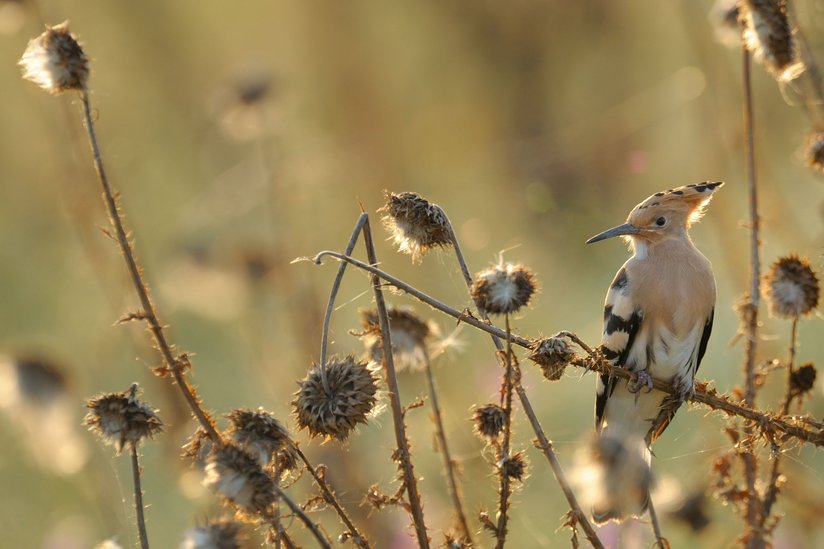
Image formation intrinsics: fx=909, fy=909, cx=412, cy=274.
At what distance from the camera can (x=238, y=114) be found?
6.36 m

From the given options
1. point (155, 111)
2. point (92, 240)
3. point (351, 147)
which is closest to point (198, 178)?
point (155, 111)

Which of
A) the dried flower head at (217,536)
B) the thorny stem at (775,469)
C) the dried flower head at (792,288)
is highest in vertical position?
the dried flower head at (792,288)

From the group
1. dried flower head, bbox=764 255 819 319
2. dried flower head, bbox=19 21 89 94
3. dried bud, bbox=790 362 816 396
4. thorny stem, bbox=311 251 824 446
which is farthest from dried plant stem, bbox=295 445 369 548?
dried flower head, bbox=764 255 819 319

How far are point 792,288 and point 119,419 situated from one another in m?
1.88

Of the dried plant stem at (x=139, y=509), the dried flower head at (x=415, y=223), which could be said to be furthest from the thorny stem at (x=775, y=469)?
the dried plant stem at (x=139, y=509)

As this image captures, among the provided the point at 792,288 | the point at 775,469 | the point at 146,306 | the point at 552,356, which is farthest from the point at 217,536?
the point at 792,288

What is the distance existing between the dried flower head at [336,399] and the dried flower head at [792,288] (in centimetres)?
126

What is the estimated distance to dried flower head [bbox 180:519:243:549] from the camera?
1.76 m

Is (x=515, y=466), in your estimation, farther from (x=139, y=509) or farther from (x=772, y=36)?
(x=772, y=36)

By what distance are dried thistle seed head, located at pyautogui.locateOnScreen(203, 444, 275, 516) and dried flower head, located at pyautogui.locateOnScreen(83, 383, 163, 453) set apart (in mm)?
284

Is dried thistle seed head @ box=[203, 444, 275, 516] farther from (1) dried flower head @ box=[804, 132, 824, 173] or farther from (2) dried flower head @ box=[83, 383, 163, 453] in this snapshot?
(1) dried flower head @ box=[804, 132, 824, 173]

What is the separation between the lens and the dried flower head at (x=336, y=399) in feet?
6.94

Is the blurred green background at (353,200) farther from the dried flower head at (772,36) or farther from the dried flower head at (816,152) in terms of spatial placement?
the dried flower head at (772,36)

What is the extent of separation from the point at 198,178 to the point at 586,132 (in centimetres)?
544
